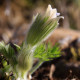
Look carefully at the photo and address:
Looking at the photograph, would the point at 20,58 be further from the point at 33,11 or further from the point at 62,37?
the point at 33,11

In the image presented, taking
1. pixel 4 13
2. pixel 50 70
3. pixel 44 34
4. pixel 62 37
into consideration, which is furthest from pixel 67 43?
pixel 4 13

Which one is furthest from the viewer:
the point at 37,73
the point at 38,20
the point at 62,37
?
the point at 62,37

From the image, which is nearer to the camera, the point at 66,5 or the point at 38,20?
the point at 38,20

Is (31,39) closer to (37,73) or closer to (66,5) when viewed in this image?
(37,73)

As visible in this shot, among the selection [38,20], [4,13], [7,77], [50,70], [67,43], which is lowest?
[7,77]

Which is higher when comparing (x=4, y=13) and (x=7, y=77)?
(x=4, y=13)

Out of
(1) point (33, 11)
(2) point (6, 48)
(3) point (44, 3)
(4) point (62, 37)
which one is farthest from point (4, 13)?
(2) point (6, 48)

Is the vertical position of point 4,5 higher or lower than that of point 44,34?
higher

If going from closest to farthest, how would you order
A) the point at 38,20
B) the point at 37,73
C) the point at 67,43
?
the point at 38,20 < the point at 37,73 < the point at 67,43

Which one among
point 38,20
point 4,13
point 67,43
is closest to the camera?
point 38,20
